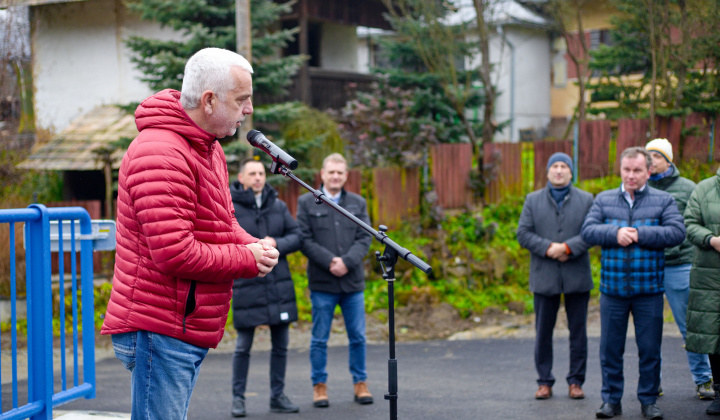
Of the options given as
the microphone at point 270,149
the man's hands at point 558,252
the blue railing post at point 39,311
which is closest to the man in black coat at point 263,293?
the blue railing post at point 39,311

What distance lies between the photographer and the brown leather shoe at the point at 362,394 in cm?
704

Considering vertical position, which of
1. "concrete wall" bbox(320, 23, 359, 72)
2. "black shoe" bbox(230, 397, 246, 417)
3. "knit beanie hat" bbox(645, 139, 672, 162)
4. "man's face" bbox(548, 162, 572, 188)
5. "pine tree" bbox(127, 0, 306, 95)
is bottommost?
"black shoe" bbox(230, 397, 246, 417)

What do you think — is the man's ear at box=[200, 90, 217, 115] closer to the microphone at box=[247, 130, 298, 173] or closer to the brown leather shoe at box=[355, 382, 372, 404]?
the microphone at box=[247, 130, 298, 173]

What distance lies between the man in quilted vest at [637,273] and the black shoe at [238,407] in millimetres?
3060

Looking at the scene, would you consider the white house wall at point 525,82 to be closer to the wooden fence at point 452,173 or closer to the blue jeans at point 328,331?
the wooden fence at point 452,173

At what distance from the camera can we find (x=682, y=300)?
6828mm

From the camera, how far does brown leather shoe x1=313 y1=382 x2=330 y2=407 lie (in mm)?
6965

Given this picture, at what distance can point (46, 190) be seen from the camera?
55.8ft

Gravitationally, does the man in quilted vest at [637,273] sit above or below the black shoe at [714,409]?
above

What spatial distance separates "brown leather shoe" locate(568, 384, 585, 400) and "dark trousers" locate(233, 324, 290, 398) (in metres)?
2.67

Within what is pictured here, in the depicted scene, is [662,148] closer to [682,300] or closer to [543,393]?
[682,300]

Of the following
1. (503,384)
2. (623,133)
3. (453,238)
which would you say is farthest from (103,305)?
(623,133)

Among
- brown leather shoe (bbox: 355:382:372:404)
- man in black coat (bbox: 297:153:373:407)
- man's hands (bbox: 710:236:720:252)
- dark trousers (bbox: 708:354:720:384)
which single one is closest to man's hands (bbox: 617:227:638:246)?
man's hands (bbox: 710:236:720:252)

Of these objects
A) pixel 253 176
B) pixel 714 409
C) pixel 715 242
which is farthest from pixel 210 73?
pixel 714 409
